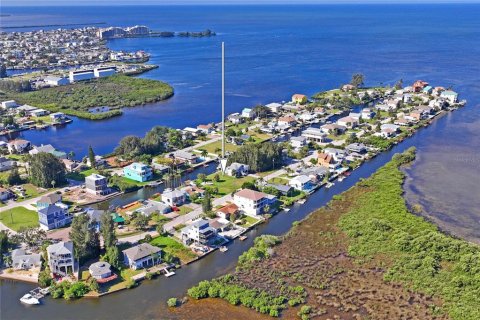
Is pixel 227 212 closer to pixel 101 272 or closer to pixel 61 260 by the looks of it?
pixel 101 272

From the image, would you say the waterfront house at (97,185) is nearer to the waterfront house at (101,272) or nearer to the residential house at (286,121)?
the waterfront house at (101,272)

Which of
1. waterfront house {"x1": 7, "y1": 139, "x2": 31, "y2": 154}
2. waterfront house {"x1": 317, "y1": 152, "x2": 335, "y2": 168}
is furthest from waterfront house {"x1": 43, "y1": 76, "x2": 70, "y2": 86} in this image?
waterfront house {"x1": 317, "y1": 152, "x2": 335, "y2": 168}

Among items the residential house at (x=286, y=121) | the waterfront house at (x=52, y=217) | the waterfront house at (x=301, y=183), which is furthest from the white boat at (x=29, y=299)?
the residential house at (x=286, y=121)

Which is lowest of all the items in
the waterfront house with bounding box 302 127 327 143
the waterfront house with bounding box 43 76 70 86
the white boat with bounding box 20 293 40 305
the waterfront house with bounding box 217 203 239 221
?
the white boat with bounding box 20 293 40 305

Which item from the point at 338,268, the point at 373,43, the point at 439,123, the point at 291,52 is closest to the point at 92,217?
the point at 338,268

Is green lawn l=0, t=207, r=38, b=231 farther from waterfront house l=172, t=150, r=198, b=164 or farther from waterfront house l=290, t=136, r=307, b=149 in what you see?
waterfront house l=290, t=136, r=307, b=149
